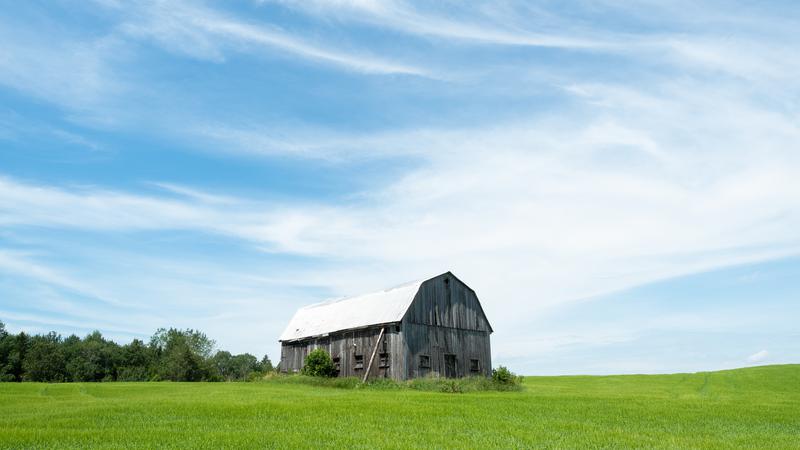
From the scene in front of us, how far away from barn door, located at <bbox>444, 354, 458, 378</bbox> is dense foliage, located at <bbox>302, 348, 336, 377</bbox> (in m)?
8.65

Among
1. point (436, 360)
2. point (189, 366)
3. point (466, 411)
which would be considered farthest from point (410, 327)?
point (189, 366)

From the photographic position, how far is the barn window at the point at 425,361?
4180 centimetres

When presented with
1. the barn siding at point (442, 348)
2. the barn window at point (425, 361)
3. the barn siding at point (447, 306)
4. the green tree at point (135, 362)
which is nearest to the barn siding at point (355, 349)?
the barn siding at point (442, 348)

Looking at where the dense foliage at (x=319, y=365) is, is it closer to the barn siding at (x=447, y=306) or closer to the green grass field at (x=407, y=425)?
the barn siding at (x=447, y=306)

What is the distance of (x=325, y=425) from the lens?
→ 15.5 meters

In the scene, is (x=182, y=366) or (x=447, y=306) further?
(x=182, y=366)

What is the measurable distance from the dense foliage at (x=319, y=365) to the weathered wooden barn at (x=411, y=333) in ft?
2.81

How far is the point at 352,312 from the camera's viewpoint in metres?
47.6

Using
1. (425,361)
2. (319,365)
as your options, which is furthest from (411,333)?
(319,365)

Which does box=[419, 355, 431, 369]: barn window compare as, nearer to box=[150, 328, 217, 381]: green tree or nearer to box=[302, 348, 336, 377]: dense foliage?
box=[302, 348, 336, 377]: dense foliage

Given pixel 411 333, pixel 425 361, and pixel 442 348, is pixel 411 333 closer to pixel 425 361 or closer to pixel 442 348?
pixel 425 361

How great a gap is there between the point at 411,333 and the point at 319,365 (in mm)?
8194

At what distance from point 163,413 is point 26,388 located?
25.7 meters

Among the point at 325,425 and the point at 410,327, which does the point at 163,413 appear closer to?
the point at 325,425
